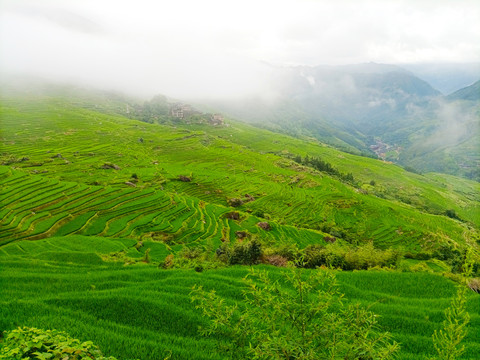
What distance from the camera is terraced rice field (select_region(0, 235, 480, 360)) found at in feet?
26.7

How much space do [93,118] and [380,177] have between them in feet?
614

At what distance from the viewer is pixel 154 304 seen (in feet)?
35.3

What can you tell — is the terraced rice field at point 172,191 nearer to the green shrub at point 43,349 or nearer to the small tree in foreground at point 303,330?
the small tree in foreground at point 303,330

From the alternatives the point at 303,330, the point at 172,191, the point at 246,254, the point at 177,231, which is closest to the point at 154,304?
the point at 303,330

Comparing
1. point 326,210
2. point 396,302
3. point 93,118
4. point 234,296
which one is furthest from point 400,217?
point 93,118

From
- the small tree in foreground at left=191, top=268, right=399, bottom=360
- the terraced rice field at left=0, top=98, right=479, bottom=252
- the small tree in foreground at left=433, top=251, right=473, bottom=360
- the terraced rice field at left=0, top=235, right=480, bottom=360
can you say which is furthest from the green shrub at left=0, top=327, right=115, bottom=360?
the terraced rice field at left=0, top=98, right=479, bottom=252

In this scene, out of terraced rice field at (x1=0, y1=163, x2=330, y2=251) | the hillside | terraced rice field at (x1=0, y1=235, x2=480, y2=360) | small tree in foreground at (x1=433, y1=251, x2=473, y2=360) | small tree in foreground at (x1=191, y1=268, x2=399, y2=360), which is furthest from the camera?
terraced rice field at (x1=0, y1=163, x2=330, y2=251)

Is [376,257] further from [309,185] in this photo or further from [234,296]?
[309,185]

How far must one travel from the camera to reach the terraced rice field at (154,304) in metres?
8.14

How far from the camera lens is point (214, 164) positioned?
411 ft

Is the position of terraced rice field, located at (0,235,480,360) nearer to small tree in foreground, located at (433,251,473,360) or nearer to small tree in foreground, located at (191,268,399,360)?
small tree in foreground, located at (191,268,399,360)

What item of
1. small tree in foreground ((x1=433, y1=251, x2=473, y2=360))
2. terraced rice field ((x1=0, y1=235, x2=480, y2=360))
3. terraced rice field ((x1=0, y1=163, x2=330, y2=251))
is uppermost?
small tree in foreground ((x1=433, y1=251, x2=473, y2=360))

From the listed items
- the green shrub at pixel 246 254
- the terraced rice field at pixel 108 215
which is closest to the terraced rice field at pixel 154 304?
the green shrub at pixel 246 254

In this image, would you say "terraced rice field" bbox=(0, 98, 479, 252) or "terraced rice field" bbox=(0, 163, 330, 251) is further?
"terraced rice field" bbox=(0, 98, 479, 252)
